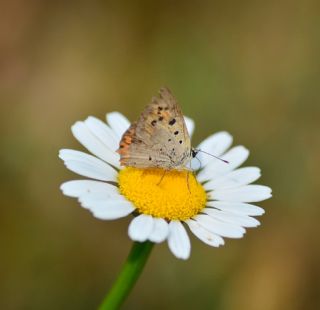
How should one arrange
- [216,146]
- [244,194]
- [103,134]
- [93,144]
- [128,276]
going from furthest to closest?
[216,146] → [103,134] → [93,144] → [244,194] → [128,276]

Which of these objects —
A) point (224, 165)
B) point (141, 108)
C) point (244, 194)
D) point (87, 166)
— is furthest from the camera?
point (141, 108)

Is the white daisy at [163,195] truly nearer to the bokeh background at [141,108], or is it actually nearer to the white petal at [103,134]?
the white petal at [103,134]

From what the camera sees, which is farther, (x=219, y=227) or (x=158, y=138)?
(x=158, y=138)

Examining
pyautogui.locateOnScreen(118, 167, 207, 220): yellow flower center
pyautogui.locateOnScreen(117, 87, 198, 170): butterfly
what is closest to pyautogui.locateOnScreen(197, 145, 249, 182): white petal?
pyautogui.locateOnScreen(118, 167, 207, 220): yellow flower center

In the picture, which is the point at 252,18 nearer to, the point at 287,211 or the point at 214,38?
the point at 214,38

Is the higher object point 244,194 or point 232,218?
point 244,194

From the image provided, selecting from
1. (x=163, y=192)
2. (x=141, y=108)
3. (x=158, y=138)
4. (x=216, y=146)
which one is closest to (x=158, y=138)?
(x=158, y=138)

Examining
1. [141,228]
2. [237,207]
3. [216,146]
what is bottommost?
[141,228]

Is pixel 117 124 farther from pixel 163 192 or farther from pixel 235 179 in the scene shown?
pixel 163 192
